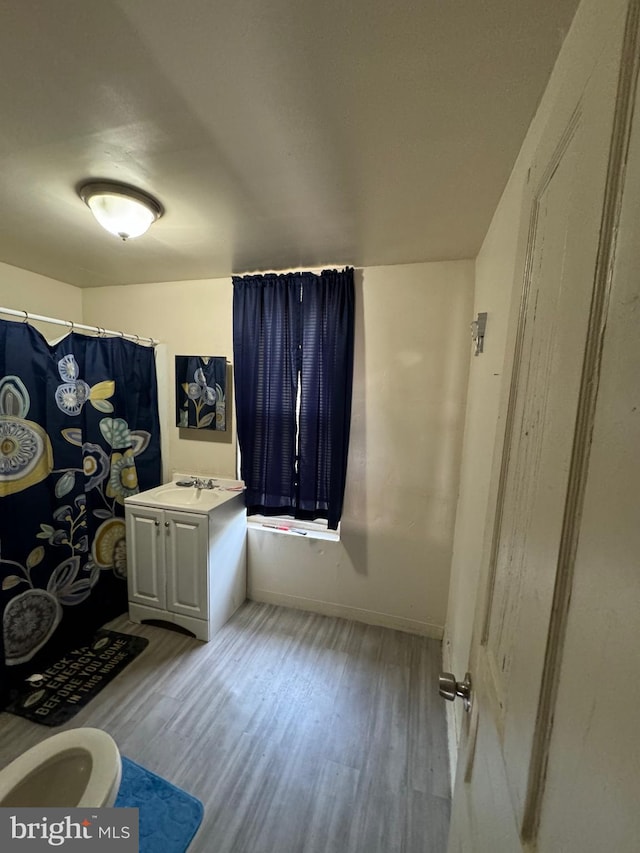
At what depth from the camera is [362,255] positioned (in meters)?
1.91

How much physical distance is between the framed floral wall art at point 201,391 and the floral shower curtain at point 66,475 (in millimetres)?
232

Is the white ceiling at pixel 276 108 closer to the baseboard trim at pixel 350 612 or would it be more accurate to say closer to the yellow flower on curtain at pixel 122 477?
the yellow flower on curtain at pixel 122 477

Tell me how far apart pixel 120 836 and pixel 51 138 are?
2047 mm

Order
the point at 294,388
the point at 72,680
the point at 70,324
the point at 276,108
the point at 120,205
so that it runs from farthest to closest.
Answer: the point at 294,388 → the point at 70,324 → the point at 72,680 → the point at 120,205 → the point at 276,108

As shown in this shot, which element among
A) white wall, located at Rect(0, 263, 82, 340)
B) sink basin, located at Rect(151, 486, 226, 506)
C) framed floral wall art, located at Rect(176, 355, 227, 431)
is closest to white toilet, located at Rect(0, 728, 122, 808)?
sink basin, located at Rect(151, 486, 226, 506)

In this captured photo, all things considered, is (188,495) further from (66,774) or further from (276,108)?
(276,108)

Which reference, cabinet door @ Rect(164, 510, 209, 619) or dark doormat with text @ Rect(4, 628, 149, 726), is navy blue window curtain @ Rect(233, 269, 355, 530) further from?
dark doormat with text @ Rect(4, 628, 149, 726)

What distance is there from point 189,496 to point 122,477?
1.56 ft

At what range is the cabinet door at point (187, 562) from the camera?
2.00 m

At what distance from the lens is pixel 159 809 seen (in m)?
1.21

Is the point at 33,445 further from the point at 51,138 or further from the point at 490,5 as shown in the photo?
the point at 490,5

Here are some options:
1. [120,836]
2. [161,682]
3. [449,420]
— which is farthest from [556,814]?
[161,682]

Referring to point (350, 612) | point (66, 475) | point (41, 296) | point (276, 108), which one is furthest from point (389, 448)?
point (41, 296)

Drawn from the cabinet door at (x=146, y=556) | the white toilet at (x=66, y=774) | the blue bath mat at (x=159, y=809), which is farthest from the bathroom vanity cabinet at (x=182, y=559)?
the white toilet at (x=66, y=774)
